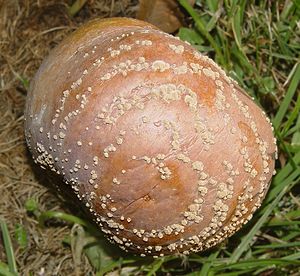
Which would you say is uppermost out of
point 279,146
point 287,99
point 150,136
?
point 150,136

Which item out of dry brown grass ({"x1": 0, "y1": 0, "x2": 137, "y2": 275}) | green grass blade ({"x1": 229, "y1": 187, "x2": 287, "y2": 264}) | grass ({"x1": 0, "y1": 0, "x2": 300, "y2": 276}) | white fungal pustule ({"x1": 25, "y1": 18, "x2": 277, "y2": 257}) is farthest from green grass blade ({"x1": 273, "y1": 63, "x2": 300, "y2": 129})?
dry brown grass ({"x1": 0, "y1": 0, "x2": 137, "y2": 275})

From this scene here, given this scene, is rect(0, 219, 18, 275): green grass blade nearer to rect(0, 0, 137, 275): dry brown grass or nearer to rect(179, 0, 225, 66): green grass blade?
rect(0, 0, 137, 275): dry brown grass

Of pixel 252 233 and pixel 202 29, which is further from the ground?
pixel 202 29

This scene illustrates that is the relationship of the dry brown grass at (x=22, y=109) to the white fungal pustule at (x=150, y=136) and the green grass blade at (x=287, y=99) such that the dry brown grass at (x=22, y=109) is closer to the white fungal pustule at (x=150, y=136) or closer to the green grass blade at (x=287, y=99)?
the white fungal pustule at (x=150, y=136)

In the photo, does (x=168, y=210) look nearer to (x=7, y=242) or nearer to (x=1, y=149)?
(x=7, y=242)

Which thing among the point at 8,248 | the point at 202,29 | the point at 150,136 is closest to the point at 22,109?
the point at 8,248

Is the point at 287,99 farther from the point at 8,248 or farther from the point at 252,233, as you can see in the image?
the point at 8,248
